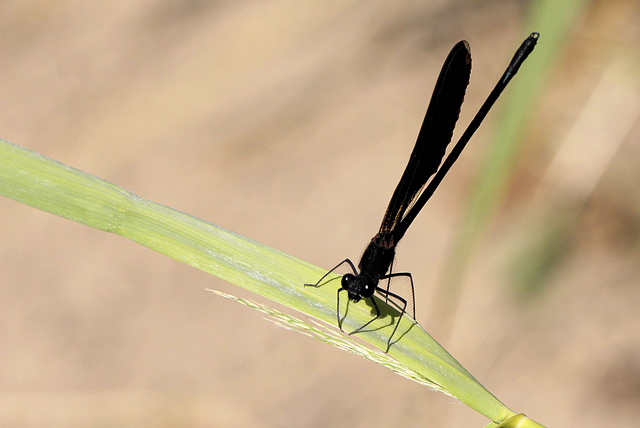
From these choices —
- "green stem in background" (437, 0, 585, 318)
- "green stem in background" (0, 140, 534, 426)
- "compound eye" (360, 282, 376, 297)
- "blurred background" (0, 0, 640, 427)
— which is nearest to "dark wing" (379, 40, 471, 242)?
"compound eye" (360, 282, 376, 297)

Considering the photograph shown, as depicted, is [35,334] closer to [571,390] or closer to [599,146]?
[571,390]

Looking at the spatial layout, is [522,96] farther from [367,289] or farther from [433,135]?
[367,289]

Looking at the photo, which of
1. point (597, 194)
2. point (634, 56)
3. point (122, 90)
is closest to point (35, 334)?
point (122, 90)

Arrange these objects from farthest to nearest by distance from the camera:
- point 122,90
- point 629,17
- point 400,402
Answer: point 122,90 < point 629,17 < point 400,402

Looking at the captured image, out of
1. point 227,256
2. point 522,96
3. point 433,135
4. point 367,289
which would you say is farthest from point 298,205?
point 522,96

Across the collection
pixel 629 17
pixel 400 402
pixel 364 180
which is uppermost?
pixel 629 17

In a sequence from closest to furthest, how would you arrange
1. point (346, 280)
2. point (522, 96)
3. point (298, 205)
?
point (522, 96)
point (346, 280)
point (298, 205)

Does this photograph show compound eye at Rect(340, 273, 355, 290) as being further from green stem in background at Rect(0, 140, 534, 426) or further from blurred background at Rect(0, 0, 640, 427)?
blurred background at Rect(0, 0, 640, 427)
